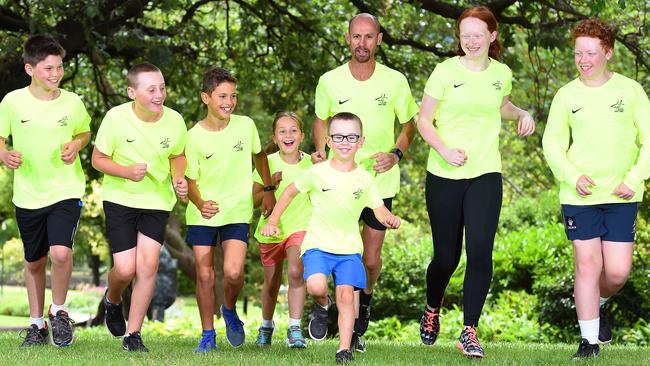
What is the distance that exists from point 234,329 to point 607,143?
3422 mm

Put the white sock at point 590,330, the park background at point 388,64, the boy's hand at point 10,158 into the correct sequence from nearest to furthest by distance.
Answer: the white sock at point 590,330, the boy's hand at point 10,158, the park background at point 388,64

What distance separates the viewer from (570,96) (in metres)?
7.71

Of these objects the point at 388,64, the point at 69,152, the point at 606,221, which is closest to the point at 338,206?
the point at 606,221

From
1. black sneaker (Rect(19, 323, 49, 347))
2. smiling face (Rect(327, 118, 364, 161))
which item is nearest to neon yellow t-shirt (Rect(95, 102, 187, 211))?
black sneaker (Rect(19, 323, 49, 347))

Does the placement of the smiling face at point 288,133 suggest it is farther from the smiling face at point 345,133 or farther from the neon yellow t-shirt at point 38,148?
the neon yellow t-shirt at point 38,148

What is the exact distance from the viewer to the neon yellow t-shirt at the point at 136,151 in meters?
8.18

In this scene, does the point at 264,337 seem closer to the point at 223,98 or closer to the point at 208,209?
the point at 208,209

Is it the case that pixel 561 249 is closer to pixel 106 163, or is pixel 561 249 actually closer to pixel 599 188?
pixel 599 188

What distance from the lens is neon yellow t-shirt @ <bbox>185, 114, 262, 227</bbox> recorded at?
8.45 meters

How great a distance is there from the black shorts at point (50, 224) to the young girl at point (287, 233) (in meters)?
1.59

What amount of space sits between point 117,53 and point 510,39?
5.26m

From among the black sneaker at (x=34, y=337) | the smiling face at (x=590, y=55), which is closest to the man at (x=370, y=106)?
the smiling face at (x=590, y=55)

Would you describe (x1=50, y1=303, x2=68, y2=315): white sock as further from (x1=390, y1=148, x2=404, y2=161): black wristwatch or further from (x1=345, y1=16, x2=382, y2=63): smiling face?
(x1=345, y1=16, x2=382, y2=63): smiling face

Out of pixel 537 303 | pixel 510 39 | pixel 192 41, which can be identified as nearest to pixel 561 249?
pixel 537 303
